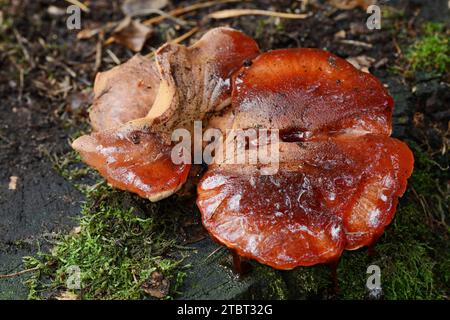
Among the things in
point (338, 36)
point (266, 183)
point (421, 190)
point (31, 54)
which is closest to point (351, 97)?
point (266, 183)

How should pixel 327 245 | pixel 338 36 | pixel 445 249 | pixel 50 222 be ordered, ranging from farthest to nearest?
pixel 338 36 → pixel 445 249 → pixel 50 222 → pixel 327 245

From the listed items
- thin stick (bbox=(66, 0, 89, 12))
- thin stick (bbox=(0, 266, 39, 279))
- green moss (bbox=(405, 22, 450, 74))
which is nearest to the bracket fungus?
thin stick (bbox=(0, 266, 39, 279))

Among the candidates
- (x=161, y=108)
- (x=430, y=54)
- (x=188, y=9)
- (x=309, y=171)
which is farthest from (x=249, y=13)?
(x=309, y=171)

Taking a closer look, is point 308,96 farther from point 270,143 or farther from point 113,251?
point 113,251

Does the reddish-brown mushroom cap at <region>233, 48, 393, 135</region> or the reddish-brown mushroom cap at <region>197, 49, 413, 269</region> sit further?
the reddish-brown mushroom cap at <region>233, 48, 393, 135</region>

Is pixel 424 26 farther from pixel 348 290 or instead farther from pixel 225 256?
pixel 225 256

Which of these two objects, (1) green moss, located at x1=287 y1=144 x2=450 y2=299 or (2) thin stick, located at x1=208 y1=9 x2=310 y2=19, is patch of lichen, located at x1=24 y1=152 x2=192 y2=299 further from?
(2) thin stick, located at x1=208 y1=9 x2=310 y2=19
